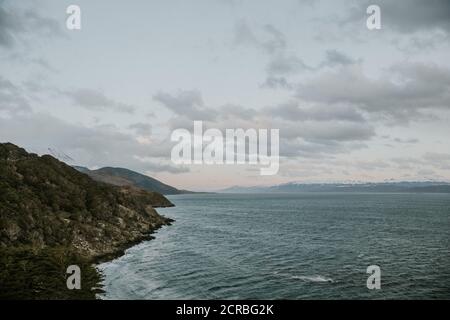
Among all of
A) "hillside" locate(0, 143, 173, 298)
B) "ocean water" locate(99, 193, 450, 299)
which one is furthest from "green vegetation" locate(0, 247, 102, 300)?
"ocean water" locate(99, 193, 450, 299)

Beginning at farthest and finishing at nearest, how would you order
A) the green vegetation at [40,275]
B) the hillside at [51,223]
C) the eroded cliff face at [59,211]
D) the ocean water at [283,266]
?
the eroded cliff face at [59,211] < the ocean water at [283,266] < the hillside at [51,223] < the green vegetation at [40,275]

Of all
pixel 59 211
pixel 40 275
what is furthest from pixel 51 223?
pixel 40 275

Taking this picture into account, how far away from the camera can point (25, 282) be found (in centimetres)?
4225

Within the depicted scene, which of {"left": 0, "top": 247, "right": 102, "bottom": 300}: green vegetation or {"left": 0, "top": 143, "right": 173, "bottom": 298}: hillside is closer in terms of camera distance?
{"left": 0, "top": 247, "right": 102, "bottom": 300}: green vegetation

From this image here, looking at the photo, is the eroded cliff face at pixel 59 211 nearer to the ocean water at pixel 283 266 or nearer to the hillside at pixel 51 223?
the hillside at pixel 51 223

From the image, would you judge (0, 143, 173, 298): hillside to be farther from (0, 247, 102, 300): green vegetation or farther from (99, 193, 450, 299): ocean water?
(99, 193, 450, 299): ocean water

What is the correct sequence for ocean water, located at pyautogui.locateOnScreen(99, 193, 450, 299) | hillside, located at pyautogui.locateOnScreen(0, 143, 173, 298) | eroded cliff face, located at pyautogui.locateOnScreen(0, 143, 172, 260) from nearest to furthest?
hillside, located at pyautogui.locateOnScreen(0, 143, 173, 298) → ocean water, located at pyautogui.locateOnScreen(99, 193, 450, 299) → eroded cliff face, located at pyautogui.locateOnScreen(0, 143, 172, 260)

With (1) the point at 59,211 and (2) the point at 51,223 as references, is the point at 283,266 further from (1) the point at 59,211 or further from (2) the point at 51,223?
(1) the point at 59,211

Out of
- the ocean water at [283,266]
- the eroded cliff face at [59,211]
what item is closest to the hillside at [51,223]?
the eroded cliff face at [59,211]

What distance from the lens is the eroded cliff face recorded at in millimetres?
63969

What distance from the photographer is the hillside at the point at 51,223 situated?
45.4m

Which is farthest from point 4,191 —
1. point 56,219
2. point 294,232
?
point 294,232

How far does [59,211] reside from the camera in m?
77.2
